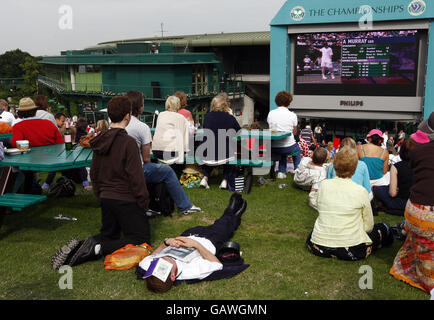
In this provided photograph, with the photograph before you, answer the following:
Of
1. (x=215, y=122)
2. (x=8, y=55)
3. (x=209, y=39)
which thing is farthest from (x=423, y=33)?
(x=8, y=55)

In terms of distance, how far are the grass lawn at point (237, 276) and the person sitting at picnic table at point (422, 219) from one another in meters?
0.14

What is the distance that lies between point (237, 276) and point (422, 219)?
1.72m

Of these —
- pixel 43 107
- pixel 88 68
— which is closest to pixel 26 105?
pixel 43 107

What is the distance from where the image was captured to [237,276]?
12.9ft

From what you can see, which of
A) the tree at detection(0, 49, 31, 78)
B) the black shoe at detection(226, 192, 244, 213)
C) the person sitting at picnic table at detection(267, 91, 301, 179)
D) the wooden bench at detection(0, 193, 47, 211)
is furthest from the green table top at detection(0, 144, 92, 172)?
the tree at detection(0, 49, 31, 78)

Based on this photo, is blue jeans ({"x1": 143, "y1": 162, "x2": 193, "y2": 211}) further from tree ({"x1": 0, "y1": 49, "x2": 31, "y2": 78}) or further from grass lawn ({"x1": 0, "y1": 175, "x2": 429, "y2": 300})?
tree ({"x1": 0, "y1": 49, "x2": 31, "y2": 78})

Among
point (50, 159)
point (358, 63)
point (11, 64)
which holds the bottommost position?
point (50, 159)

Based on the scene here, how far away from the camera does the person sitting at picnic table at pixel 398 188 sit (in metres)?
5.45

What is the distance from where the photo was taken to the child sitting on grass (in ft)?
21.9

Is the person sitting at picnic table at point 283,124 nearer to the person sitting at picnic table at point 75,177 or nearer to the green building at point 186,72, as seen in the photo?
the person sitting at picnic table at point 75,177

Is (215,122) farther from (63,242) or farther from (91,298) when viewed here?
(91,298)

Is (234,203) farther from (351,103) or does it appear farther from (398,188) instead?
(351,103)

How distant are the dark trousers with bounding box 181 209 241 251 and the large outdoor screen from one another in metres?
14.2

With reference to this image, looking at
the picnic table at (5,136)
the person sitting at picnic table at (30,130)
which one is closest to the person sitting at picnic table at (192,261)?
the person sitting at picnic table at (30,130)
